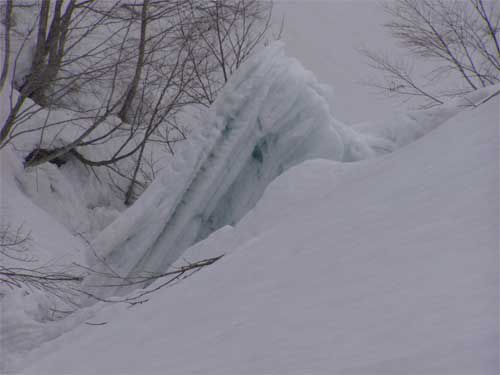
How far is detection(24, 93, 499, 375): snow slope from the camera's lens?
1.58m

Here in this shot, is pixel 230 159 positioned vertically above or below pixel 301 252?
above

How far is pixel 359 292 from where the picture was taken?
1952 millimetres

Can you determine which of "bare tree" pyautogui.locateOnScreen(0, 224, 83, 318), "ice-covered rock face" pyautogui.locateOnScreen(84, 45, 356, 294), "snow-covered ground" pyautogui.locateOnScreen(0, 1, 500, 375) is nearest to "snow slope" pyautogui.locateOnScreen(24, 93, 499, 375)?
"snow-covered ground" pyautogui.locateOnScreen(0, 1, 500, 375)

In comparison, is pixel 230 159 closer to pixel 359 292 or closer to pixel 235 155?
pixel 235 155

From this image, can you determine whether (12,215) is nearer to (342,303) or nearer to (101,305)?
(101,305)

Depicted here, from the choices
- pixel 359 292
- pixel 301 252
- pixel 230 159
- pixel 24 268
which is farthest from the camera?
pixel 24 268

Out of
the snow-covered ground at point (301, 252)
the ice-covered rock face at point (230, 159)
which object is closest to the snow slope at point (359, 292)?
the snow-covered ground at point (301, 252)

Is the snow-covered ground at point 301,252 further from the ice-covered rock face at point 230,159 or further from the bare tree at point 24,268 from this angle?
the bare tree at point 24,268

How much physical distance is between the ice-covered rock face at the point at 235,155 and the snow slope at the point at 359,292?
59.6 inches

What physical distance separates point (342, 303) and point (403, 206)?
668 millimetres

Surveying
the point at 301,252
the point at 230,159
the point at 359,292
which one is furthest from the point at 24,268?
the point at 359,292

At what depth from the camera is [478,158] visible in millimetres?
2496

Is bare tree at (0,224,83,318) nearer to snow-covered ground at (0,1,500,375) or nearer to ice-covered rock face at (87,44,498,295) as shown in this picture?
snow-covered ground at (0,1,500,375)

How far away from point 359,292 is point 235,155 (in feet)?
11.1
